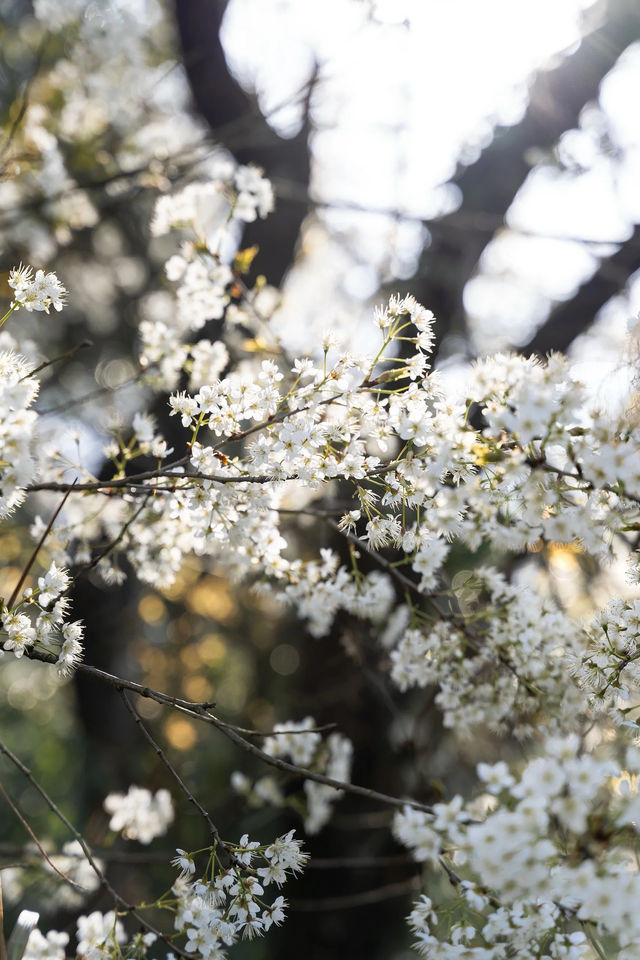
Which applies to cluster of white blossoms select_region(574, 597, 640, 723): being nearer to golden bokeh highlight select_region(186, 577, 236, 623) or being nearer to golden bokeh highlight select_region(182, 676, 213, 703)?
golden bokeh highlight select_region(186, 577, 236, 623)

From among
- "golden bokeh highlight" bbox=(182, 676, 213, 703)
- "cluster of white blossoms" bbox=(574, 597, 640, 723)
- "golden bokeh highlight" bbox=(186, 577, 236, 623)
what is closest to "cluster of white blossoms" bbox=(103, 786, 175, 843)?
"cluster of white blossoms" bbox=(574, 597, 640, 723)

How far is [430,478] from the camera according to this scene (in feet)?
5.06

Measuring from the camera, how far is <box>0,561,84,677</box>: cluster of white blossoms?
4.98 ft

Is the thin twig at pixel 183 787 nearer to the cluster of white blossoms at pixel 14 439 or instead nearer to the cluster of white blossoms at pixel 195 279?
the cluster of white blossoms at pixel 14 439

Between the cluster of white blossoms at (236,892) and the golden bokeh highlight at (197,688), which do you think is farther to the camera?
the golden bokeh highlight at (197,688)

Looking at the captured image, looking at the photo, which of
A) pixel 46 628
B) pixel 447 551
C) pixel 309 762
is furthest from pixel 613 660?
pixel 309 762

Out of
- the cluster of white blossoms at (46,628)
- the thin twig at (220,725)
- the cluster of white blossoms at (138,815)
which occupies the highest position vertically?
the cluster of white blossoms at (46,628)

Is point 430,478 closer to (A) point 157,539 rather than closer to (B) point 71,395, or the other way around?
(A) point 157,539

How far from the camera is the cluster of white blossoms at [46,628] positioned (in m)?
1.52

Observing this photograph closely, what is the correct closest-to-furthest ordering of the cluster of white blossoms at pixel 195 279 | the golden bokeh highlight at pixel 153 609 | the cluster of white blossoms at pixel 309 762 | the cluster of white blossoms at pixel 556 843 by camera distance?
the cluster of white blossoms at pixel 556 843, the cluster of white blossoms at pixel 195 279, the cluster of white blossoms at pixel 309 762, the golden bokeh highlight at pixel 153 609

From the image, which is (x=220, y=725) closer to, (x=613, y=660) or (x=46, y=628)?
(x=46, y=628)

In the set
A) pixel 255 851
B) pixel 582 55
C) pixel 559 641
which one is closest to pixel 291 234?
pixel 582 55

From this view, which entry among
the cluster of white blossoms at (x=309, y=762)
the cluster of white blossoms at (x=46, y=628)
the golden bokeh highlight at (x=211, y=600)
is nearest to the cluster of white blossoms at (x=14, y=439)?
the cluster of white blossoms at (x=46, y=628)

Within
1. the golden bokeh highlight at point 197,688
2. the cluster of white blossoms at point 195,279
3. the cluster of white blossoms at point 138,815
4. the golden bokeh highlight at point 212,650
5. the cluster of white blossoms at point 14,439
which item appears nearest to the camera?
the cluster of white blossoms at point 14,439
